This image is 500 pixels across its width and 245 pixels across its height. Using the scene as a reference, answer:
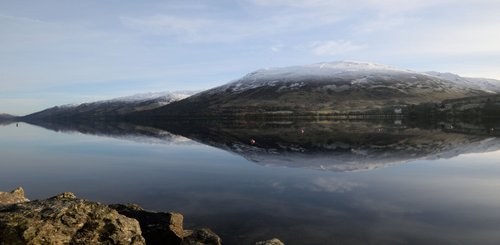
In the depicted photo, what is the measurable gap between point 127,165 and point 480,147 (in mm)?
57691

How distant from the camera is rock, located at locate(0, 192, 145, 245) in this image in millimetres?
14695

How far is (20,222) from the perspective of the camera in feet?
49.0

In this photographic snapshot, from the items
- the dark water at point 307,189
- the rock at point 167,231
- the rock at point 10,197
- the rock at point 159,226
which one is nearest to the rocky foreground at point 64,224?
the rock at point 167,231

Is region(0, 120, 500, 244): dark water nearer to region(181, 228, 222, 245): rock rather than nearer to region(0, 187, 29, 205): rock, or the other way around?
region(181, 228, 222, 245): rock

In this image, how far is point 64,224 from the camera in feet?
51.6

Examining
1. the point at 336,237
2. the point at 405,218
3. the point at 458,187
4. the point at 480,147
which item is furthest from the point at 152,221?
the point at 480,147

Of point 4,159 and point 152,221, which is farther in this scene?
point 4,159

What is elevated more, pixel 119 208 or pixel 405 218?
pixel 119 208

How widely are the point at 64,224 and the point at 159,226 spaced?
6.20 meters

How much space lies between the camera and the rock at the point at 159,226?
21.0 metres

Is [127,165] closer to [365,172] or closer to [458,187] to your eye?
[365,172]

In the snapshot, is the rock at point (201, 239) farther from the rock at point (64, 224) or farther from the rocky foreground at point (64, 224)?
the rock at point (64, 224)

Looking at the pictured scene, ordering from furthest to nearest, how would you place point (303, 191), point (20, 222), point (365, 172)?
point (365, 172), point (303, 191), point (20, 222)

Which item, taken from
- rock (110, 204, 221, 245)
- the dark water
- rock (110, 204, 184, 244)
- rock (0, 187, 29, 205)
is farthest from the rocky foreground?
rock (0, 187, 29, 205)
